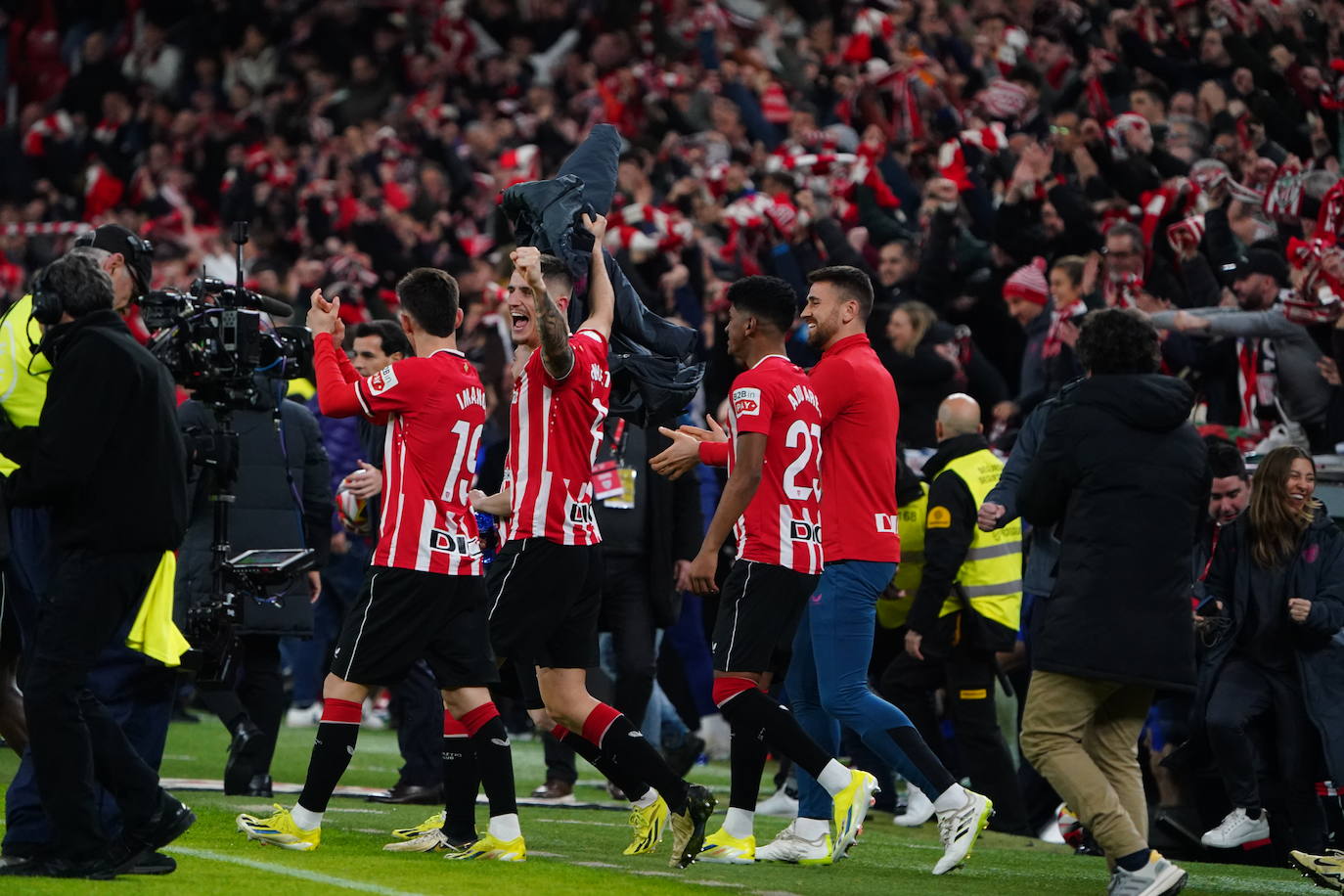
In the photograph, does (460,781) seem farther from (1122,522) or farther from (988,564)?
(988,564)

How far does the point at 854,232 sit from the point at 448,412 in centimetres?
743

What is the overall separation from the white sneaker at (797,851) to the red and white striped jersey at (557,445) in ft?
4.88

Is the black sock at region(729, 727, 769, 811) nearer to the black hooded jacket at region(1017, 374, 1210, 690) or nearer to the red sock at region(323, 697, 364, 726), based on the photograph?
the black hooded jacket at region(1017, 374, 1210, 690)

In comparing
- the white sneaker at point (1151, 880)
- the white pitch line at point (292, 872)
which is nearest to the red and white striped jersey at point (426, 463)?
the white pitch line at point (292, 872)

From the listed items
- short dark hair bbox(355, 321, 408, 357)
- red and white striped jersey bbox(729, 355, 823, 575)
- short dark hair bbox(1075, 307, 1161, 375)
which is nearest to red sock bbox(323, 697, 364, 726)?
red and white striped jersey bbox(729, 355, 823, 575)

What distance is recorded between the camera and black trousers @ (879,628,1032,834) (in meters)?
9.12

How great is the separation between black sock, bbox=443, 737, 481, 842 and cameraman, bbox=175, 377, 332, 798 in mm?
2072

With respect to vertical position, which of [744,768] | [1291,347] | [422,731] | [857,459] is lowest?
[422,731]

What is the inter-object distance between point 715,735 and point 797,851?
441 centimetres

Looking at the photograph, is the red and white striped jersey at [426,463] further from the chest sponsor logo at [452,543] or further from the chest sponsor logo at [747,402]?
the chest sponsor logo at [747,402]

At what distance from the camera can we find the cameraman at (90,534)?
5.98m

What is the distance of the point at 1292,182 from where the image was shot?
11227 mm

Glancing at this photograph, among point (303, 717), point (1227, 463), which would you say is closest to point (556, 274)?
point (1227, 463)

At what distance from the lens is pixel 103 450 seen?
20.0ft
